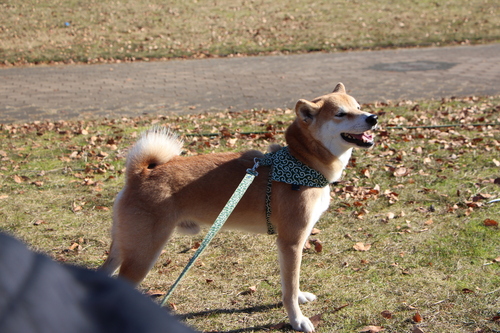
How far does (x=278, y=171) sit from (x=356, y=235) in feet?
5.93

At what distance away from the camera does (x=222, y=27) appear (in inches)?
765

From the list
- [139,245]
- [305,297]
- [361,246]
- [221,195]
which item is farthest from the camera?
[361,246]

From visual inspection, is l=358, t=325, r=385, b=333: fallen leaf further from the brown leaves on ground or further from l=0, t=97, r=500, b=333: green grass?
the brown leaves on ground

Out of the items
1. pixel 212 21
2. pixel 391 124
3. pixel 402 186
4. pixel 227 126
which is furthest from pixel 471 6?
pixel 402 186

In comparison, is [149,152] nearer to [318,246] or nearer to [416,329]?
[318,246]

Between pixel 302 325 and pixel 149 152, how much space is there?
1.79m

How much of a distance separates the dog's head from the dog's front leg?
838 mm

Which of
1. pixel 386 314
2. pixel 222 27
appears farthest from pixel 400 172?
pixel 222 27

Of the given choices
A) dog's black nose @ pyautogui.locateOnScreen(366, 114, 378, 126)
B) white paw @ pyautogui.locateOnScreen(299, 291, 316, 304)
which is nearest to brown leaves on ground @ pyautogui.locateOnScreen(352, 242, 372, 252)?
white paw @ pyautogui.locateOnScreen(299, 291, 316, 304)

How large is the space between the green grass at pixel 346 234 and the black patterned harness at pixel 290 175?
88 centimetres

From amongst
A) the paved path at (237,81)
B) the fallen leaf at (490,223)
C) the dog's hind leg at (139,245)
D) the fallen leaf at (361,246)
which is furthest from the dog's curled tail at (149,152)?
the paved path at (237,81)

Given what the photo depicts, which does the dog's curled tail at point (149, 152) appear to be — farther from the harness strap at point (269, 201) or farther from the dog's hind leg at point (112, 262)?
the harness strap at point (269, 201)

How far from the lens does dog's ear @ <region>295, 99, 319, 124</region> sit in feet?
13.1

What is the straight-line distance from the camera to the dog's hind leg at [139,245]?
12.0ft
